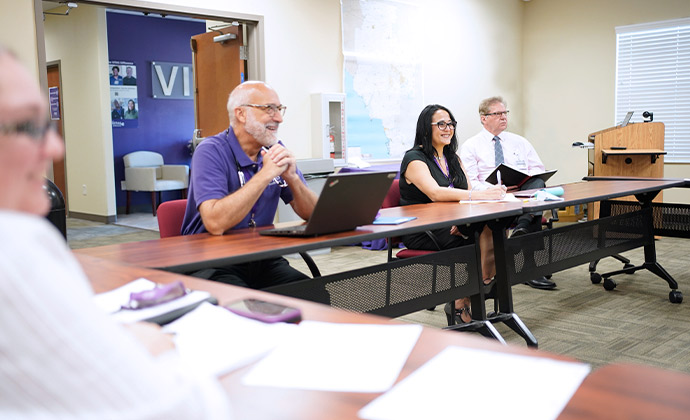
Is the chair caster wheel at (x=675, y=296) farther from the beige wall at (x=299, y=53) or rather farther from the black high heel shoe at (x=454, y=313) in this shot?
the beige wall at (x=299, y=53)

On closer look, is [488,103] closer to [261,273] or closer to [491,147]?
[491,147]

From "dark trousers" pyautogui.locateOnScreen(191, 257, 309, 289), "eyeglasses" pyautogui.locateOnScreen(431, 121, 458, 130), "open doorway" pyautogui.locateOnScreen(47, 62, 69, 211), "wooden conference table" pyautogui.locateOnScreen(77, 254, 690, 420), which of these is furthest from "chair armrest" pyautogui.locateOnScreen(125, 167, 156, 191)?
"wooden conference table" pyautogui.locateOnScreen(77, 254, 690, 420)

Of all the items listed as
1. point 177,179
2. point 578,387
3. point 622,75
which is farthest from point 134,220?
point 578,387

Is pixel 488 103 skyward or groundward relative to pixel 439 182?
skyward

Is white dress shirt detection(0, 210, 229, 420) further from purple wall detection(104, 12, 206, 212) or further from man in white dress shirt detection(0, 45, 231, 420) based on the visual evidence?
purple wall detection(104, 12, 206, 212)

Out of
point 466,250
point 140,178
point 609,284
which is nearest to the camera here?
point 466,250

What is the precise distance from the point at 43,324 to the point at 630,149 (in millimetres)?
6683

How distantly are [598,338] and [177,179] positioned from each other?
7.55 metres

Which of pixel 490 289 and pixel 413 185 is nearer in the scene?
pixel 490 289

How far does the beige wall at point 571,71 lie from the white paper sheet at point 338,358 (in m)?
7.51

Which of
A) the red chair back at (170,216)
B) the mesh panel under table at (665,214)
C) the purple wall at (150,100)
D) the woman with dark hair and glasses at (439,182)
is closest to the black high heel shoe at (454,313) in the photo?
the woman with dark hair and glasses at (439,182)

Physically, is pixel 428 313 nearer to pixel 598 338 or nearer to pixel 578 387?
pixel 598 338

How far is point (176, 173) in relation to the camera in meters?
9.70

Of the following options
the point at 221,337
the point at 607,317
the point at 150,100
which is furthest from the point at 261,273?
the point at 150,100
